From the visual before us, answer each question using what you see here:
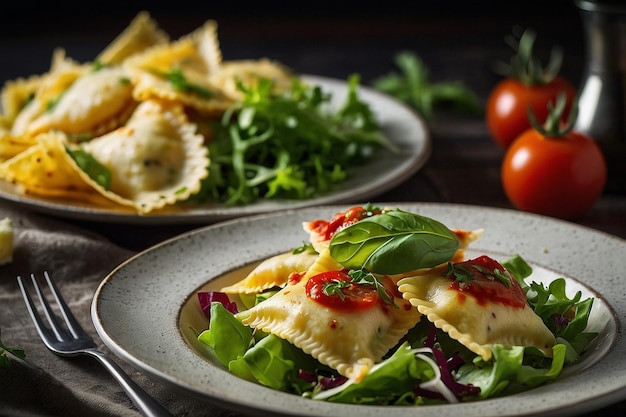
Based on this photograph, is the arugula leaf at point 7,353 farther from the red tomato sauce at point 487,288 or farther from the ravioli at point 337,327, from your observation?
the red tomato sauce at point 487,288

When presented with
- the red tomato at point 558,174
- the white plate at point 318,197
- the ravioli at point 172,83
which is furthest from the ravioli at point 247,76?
the red tomato at point 558,174

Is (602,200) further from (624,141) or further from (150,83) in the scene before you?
(150,83)

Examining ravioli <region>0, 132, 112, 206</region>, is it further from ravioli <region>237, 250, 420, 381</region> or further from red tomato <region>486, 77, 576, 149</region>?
red tomato <region>486, 77, 576, 149</region>

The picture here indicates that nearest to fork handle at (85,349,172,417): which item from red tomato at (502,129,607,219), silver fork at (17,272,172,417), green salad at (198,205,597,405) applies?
silver fork at (17,272,172,417)

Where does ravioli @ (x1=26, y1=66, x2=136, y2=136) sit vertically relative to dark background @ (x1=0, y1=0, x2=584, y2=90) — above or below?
above

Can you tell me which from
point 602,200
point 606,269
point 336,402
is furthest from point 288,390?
point 602,200

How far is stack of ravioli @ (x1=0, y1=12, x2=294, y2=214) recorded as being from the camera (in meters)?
4.23

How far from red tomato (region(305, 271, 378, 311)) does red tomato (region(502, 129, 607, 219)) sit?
193cm

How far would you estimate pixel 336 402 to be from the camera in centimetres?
235

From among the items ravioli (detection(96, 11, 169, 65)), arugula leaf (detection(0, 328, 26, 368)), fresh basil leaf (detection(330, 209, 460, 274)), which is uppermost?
ravioli (detection(96, 11, 169, 65))

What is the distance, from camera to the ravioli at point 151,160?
418cm

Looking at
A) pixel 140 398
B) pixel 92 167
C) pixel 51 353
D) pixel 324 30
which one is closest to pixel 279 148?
pixel 92 167

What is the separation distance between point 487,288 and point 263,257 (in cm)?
95

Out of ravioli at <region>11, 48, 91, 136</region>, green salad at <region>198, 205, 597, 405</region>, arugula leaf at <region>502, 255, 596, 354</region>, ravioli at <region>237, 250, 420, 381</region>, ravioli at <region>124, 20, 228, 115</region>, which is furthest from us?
ravioli at <region>11, 48, 91, 136</region>
